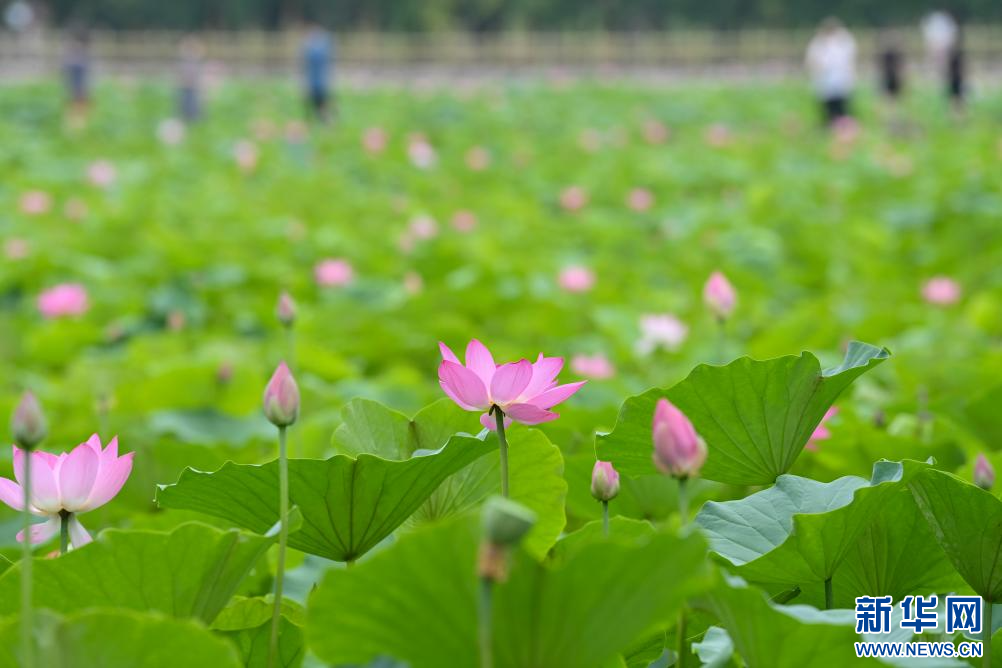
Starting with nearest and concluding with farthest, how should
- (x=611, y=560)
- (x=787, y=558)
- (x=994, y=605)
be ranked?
(x=611, y=560)
(x=787, y=558)
(x=994, y=605)

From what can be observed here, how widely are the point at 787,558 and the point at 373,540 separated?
0.79 feet

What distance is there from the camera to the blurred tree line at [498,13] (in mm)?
39344

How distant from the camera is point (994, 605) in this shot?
0.81m

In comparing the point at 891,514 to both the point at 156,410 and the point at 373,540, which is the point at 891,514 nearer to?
the point at 373,540

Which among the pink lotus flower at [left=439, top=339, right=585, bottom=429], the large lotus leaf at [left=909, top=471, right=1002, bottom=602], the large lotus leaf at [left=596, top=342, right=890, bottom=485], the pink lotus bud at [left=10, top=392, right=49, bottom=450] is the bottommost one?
the large lotus leaf at [left=909, top=471, right=1002, bottom=602]

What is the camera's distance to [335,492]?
71cm

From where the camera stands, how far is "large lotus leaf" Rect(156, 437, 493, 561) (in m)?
0.69

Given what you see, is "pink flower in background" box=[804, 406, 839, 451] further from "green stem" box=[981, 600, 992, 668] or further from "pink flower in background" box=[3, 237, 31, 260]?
"pink flower in background" box=[3, 237, 31, 260]

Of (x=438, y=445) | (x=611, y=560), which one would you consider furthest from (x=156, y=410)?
(x=611, y=560)

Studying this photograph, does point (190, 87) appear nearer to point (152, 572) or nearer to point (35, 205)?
point (35, 205)

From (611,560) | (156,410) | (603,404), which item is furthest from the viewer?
(156,410)

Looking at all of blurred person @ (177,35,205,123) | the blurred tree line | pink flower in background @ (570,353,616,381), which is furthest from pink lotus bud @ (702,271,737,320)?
the blurred tree line

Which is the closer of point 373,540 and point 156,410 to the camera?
point 373,540

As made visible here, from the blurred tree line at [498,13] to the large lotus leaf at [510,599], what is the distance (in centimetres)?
3984
